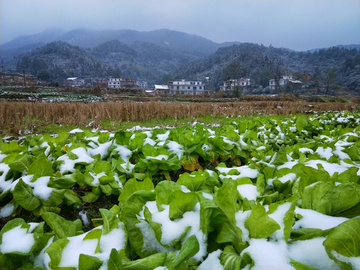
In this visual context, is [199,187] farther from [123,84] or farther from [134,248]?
[123,84]

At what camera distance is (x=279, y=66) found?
100625mm

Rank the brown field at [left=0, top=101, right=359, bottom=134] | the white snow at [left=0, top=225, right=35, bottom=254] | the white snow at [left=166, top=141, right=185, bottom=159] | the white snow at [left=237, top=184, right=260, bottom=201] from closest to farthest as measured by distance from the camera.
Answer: the white snow at [left=0, top=225, right=35, bottom=254] < the white snow at [left=237, top=184, right=260, bottom=201] < the white snow at [left=166, top=141, right=185, bottom=159] < the brown field at [left=0, top=101, right=359, bottom=134]

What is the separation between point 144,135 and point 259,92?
82.5 meters

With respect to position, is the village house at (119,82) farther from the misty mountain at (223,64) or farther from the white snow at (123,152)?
the white snow at (123,152)

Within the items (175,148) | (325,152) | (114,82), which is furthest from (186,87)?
(325,152)

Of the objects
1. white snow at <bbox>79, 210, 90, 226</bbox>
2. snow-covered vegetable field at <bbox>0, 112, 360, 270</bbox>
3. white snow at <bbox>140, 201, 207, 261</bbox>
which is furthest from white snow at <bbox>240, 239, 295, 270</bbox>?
white snow at <bbox>79, 210, 90, 226</bbox>

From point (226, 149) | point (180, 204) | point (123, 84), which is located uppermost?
point (123, 84)

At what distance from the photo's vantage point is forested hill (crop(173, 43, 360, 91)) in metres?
66.1

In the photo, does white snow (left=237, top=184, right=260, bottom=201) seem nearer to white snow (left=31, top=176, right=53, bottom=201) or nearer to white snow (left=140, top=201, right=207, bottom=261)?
white snow (left=140, top=201, right=207, bottom=261)

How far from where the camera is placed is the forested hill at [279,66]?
6612cm

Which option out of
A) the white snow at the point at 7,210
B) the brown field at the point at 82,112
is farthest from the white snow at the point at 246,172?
the brown field at the point at 82,112

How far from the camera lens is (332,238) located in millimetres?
674

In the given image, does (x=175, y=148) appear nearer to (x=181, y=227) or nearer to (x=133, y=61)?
(x=181, y=227)

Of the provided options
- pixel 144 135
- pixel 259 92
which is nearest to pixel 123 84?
pixel 259 92
